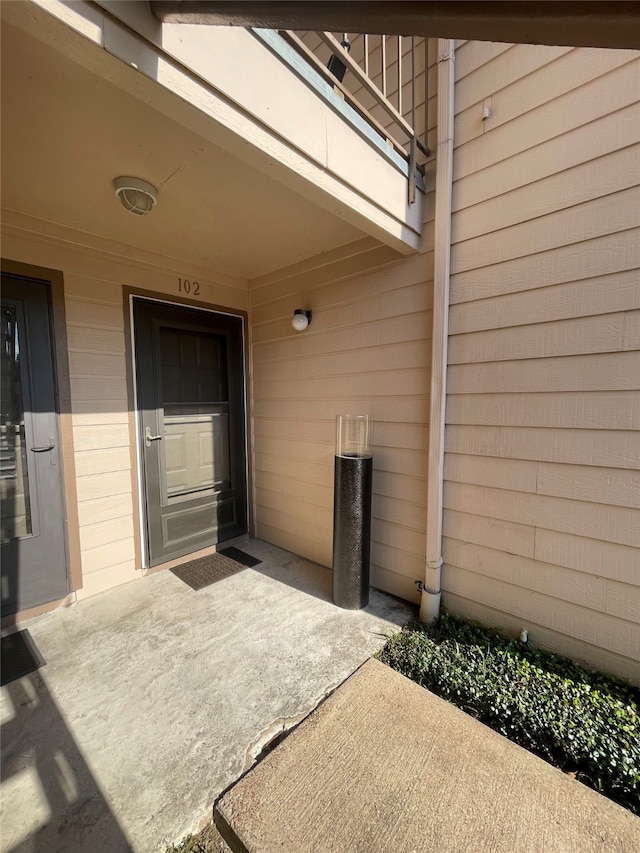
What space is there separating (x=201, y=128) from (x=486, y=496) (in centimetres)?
210

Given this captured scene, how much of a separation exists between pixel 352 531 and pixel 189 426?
65.7 inches

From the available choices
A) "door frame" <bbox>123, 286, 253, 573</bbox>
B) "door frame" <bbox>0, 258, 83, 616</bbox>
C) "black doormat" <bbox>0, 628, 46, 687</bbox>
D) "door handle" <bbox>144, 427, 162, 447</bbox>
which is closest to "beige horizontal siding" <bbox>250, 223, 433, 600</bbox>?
"door frame" <bbox>123, 286, 253, 573</bbox>

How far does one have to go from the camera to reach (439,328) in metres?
2.00

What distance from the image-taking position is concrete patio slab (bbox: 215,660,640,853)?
1.06 metres

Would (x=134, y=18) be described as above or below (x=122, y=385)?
above

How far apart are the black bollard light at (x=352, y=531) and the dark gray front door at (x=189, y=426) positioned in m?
1.36

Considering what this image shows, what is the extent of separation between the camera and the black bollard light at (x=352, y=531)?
2.22 meters

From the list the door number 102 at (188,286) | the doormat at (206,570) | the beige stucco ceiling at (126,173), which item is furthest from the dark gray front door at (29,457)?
the door number 102 at (188,286)

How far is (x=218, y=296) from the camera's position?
10.0 ft

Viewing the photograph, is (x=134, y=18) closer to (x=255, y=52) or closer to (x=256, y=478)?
(x=255, y=52)

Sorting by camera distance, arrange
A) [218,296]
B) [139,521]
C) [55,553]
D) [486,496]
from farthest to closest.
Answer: [218,296] → [139,521] → [55,553] → [486,496]

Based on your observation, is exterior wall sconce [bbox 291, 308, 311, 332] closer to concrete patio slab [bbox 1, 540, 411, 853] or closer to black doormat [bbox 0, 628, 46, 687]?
concrete patio slab [bbox 1, 540, 411, 853]

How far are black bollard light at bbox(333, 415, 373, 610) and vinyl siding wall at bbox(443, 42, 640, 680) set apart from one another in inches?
19.9

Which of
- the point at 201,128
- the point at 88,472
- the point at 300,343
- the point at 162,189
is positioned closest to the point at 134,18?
the point at 201,128
